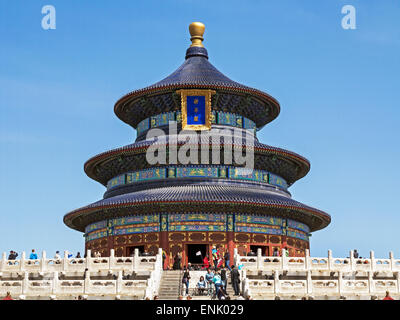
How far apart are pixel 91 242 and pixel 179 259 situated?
38.5 ft

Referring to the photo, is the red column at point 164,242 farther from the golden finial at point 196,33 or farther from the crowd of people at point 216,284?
the golden finial at point 196,33

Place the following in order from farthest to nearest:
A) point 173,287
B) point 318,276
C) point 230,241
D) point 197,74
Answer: point 197,74 < point 230,241 < point 318,276 < point 173,287

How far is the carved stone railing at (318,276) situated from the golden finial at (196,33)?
86.0ft

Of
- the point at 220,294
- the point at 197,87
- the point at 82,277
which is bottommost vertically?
the point at 220,294

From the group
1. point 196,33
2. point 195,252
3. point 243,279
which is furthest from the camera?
point 196,33

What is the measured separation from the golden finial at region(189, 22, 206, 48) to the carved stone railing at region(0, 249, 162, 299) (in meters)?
25.4

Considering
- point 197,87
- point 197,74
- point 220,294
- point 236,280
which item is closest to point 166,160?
point 197,87

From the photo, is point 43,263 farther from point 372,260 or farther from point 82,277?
point 372,260

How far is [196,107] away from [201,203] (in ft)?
28.3

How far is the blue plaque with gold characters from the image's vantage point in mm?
50312

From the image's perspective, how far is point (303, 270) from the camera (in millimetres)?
33031

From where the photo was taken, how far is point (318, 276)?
109 ft

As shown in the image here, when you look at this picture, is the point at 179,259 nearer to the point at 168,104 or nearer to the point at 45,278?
the point at 45,278

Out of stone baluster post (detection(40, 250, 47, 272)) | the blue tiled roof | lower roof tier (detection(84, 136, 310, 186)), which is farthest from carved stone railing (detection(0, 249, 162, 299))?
the blue tiled roof
